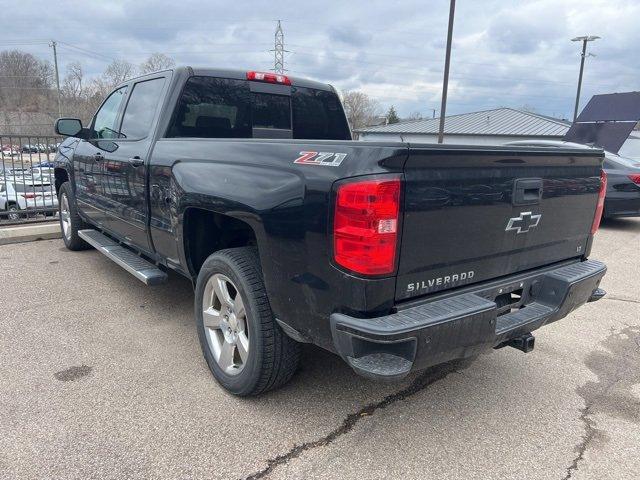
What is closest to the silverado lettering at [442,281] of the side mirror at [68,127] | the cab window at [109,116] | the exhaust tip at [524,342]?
the exhaust tip at [524,342]

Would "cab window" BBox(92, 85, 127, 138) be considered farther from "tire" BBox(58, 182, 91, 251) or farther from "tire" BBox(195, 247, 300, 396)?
"tire" BBox(195, 247, 300, 396)

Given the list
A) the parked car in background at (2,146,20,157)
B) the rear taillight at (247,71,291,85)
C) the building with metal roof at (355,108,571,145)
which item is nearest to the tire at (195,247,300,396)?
the rear taillight at (247,71,291,85)

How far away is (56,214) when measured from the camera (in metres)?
8.03

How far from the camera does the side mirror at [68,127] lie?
16.2 ft

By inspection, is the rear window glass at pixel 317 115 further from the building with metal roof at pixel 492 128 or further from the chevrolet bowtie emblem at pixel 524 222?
the building with metal roof at pixel 492 128

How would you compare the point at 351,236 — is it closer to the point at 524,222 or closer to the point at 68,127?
the point at 524,222

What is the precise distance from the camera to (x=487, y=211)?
98.0 inches

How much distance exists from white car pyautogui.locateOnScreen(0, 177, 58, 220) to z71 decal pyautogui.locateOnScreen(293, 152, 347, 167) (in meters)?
6.41

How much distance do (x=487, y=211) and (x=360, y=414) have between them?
135cm

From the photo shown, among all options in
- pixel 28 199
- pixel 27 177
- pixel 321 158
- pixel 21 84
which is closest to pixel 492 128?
pixel 27 177

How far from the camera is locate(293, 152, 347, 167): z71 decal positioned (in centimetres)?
217

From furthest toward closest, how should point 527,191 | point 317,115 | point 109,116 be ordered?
point 109,116, point 317,115, point 527,191

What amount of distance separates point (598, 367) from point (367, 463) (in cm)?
212

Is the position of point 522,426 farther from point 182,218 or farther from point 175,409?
point 182,218
